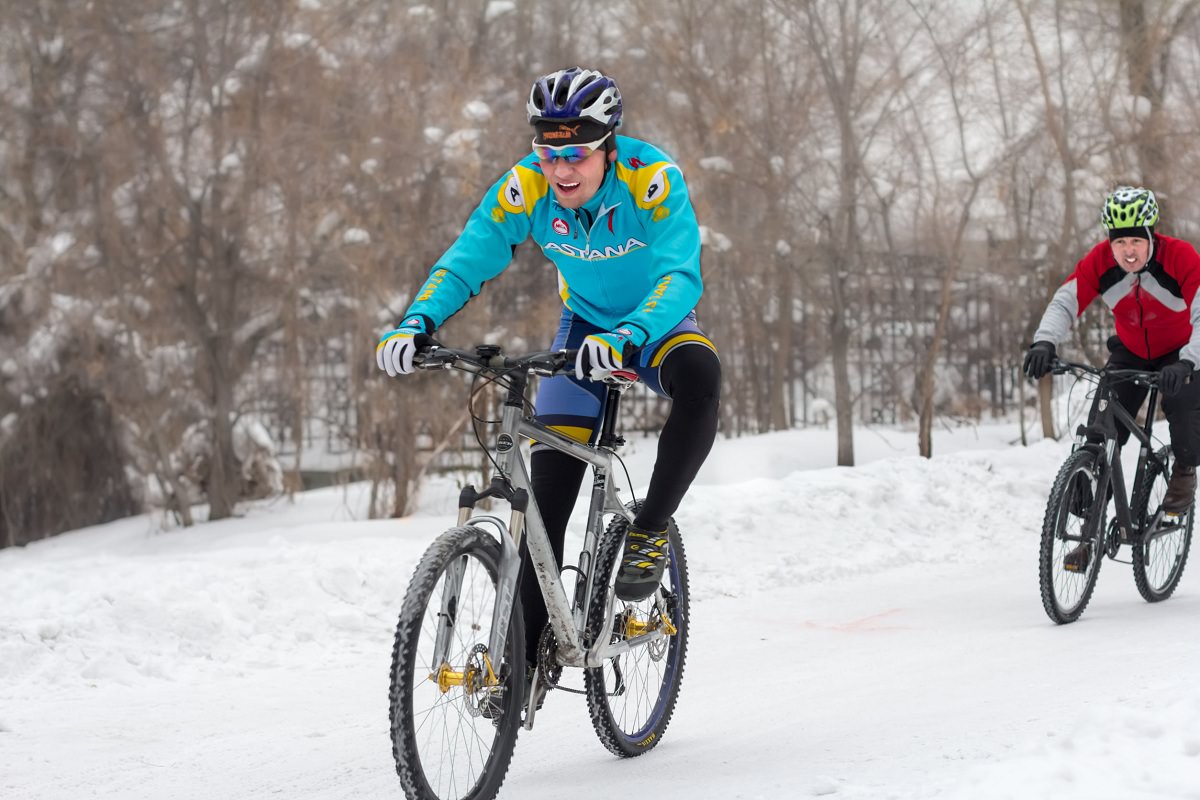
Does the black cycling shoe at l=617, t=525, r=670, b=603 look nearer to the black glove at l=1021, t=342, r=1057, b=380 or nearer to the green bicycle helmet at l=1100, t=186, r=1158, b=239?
the black glove at l=1021, t=342, r=1057, b=380

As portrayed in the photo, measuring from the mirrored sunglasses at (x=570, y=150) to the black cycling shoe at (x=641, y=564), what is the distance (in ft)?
3.96

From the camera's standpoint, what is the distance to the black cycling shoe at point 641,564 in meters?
4.17

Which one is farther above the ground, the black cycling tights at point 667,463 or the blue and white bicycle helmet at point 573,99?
the blue and white bicycle helmet at point 573,99

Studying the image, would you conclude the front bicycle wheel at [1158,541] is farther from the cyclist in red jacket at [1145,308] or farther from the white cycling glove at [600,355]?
the white cycling glove at [600,355]

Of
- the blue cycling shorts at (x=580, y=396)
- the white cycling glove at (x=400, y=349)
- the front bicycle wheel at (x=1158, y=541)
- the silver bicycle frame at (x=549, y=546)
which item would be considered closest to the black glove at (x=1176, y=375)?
the front bicycle wheel at (x=1158, y=541)

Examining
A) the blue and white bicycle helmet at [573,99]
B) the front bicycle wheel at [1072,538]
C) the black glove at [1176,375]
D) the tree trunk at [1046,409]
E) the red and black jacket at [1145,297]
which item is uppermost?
the blue and white bicycle helmet at [573,99]

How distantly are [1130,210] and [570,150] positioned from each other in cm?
412

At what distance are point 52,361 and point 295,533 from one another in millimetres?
5511

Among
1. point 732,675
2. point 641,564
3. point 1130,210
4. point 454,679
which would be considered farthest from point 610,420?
point 1130,210

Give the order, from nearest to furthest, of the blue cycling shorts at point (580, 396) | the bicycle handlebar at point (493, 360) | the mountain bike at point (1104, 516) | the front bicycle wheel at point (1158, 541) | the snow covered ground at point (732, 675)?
1. the bicycle handlebar at point (493, 360)
2. the snow covered ground at point (732, 675)
3. the blue cycling shorts at point (580, 396)
4. the mountain bike at point (1104, 516)
5. the front bicycle wheel at point (1158, 541)

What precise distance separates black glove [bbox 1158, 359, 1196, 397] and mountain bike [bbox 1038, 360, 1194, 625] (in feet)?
0.95

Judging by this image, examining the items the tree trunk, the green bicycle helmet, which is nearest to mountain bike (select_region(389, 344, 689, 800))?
the green bicycle helmet

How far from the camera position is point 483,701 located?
12.1 feet

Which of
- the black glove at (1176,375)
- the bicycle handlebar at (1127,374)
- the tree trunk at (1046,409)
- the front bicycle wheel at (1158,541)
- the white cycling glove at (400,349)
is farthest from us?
the tree trunk at (1046,409)
